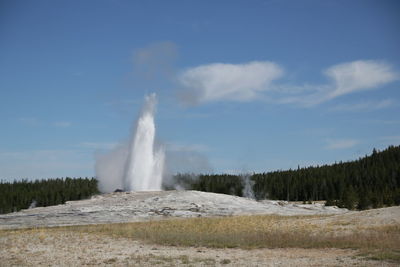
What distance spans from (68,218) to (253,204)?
23.1 meters

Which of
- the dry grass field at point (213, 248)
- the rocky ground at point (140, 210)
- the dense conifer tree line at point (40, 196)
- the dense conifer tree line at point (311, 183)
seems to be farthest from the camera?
the dense conifer tree line at point (311, 183)

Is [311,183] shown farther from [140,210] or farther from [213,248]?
[213,248]

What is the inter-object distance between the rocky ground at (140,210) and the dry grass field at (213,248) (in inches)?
620

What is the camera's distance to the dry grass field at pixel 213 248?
19.5m

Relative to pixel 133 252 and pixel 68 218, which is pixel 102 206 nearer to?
pixel 68 218

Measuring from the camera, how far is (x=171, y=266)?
18.3 meters

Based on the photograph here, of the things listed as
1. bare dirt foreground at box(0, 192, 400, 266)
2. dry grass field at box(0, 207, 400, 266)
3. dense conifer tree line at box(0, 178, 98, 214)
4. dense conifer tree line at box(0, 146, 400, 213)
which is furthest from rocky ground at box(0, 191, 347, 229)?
dense conifer tree line at box(0, 178, 98, 214)

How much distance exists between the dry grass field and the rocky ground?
15748mm

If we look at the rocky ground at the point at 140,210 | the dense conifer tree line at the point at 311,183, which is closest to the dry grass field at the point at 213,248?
the rocky ground at the point at 140,210

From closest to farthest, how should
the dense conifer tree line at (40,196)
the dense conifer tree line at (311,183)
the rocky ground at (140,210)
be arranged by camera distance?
the rocky ground at (140,210), the dense conifer tree line at (40,196), the dense conifer tree line at (311,183)

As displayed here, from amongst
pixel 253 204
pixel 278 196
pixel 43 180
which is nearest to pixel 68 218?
pixel 253 204

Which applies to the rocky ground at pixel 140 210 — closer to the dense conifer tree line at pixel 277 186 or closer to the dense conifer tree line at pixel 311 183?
the dense conifer tree line at pixel 277 186

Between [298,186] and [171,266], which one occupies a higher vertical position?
[298,186]

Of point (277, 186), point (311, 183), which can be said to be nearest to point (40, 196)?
point (277, 186)
